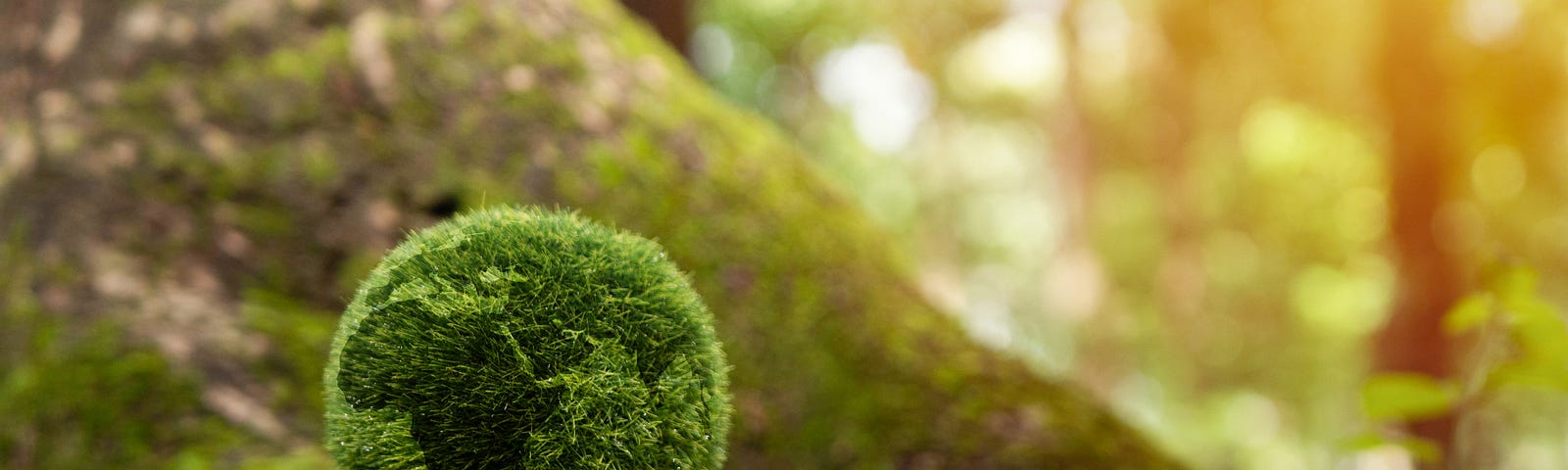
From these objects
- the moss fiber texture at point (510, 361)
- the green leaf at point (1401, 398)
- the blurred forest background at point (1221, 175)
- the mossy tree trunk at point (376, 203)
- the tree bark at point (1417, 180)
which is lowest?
the moss fiber texture at point (510, 361)

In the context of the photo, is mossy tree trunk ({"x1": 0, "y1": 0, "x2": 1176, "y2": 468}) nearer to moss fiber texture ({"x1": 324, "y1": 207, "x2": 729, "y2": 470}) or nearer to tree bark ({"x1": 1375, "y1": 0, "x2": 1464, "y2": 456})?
moss fiber texture ({"x1": 324, "y1": 207, "x2": 729, "y2": 470})

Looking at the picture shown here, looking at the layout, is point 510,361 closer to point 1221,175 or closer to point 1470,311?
point 1470,311

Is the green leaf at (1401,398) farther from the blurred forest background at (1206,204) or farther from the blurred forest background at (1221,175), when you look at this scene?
the blurred forest background at (1221,175)

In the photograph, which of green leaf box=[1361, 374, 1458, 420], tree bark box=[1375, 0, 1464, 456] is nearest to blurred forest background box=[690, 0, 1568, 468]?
tree bark box=[1375, 0, 1464, 456]

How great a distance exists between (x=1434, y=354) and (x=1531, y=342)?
5916 millimetres

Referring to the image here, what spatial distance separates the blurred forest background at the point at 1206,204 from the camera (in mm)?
2920

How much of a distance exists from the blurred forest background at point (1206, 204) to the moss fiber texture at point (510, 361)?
0.91m

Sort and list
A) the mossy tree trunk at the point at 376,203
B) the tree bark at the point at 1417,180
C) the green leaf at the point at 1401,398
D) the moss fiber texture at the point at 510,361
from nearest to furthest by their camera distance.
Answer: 1. the moss fiber texture at the point at 510,361
2. the green leaf at the point at 1401,398
3. the mossy tree trunk at the point at 376,203
4. the tree bark at the point at 1417,180

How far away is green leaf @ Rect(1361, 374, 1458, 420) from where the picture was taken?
8.43 ft

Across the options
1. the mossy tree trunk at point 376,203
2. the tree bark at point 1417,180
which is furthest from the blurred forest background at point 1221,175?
the mossy tree trunk at point 376,203

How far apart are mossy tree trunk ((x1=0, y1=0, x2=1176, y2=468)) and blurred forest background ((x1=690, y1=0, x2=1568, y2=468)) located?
3.37 m

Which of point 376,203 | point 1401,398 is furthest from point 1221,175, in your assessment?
point 376,203

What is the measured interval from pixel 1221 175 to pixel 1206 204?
1.70ft

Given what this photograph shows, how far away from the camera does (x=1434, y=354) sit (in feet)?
24.8
